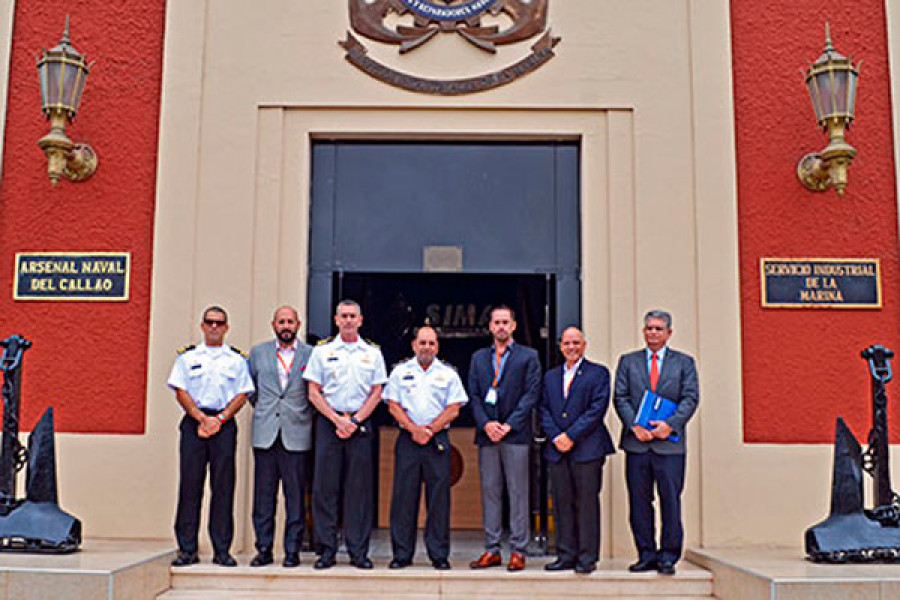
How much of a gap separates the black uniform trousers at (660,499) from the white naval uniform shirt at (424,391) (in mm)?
1177

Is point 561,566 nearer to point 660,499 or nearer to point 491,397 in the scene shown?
point 660,499

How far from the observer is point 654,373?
6012mm

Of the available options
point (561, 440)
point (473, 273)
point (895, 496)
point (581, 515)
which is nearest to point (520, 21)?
point (473, 273)

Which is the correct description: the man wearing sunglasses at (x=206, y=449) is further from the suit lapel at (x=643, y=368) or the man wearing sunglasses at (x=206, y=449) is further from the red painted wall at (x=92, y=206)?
the suit lapel at (x=643, y=368)

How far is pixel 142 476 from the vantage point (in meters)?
6.86

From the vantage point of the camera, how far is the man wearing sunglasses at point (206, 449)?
19.6 feet

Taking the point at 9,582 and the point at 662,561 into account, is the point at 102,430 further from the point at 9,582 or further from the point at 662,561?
the point at 662,561

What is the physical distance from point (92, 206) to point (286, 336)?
2094mm

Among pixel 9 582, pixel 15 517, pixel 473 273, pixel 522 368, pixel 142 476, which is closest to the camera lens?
pixel 9 582

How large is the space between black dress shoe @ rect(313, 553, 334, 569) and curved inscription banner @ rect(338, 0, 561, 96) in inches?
137

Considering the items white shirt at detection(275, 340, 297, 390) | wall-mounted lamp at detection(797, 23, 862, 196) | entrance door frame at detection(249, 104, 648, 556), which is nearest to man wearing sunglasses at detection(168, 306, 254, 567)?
white shirt at detection(275, 340, 297, 390)

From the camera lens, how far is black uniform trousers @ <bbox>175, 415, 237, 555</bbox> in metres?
5.98

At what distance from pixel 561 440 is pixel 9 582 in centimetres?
322

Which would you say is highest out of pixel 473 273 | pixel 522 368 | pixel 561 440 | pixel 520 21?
pixel 520 21
